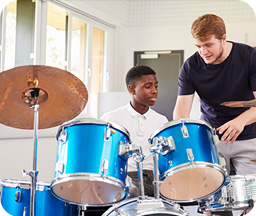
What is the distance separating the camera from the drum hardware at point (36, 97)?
1872 millimetres

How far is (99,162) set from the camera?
172 cm

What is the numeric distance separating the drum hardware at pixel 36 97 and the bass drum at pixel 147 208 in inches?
18.8

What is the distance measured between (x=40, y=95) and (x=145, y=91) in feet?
2.85

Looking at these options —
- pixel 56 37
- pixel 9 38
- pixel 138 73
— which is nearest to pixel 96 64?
pixel 56 37

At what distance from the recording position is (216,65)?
2.31m

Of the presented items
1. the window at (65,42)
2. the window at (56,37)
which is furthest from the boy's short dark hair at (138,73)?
the window at (56,37)

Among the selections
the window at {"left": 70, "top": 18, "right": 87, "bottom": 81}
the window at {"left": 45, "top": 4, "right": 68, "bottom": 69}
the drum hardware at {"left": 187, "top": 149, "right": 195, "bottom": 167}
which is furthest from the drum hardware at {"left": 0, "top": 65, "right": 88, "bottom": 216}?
the window at {"left": 70, "top": 18, "right": 87, "bottom": 81}

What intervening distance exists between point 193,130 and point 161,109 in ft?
11.5

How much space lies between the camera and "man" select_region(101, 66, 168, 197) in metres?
2.41

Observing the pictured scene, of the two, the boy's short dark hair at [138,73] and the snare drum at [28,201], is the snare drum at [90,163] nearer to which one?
the snare drum at [28,201]

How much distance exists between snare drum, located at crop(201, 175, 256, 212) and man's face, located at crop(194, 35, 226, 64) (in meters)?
0.69

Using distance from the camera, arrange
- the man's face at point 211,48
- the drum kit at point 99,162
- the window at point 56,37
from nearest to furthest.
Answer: the drum kit at point 99,162
the man's face at point 211,48
the window at point 56,37

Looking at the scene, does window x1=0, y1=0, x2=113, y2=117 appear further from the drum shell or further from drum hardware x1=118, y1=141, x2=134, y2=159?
the drum shell

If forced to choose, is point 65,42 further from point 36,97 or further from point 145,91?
point 36,97
